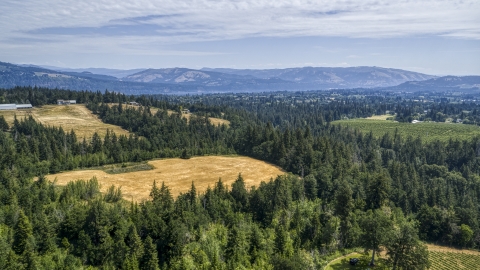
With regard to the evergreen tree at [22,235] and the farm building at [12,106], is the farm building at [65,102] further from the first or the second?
the evergreen tree at [22,235]

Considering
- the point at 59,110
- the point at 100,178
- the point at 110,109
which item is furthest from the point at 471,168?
the point at 59,110

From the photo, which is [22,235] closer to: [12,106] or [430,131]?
[12,106]

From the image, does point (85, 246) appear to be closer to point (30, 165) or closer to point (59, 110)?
point (30, 165)

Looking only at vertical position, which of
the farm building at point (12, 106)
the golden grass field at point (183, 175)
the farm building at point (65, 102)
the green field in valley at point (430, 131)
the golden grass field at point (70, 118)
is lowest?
the golden grass field at point (183, 175)

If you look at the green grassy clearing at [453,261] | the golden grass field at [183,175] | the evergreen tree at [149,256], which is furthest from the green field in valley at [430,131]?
the evergreen tree at [149,256]

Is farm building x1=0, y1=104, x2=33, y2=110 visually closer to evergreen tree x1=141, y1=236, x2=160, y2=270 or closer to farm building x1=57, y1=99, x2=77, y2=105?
farm building x1=57, y1=99, x2=77, y2=105

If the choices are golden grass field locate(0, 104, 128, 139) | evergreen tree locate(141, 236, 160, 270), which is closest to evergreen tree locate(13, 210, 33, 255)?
evergreen tree locate(141, 236, 160, 270)
